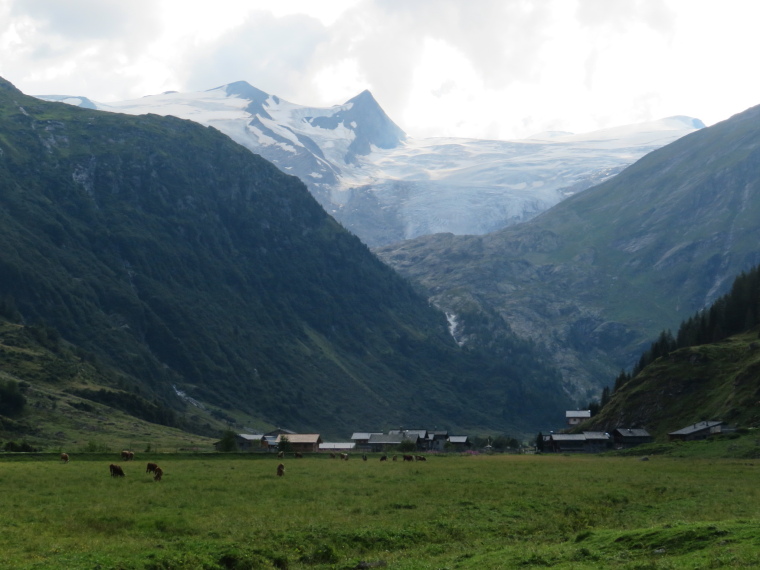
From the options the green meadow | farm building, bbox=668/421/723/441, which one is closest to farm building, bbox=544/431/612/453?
farm building, bbox=668/421/723/441

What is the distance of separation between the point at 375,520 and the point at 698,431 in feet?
316

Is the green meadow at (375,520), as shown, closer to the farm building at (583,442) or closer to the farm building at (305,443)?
the farm building at (583,442)

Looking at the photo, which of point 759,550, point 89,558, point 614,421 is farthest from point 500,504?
point 614,421

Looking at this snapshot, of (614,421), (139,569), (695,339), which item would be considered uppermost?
(695,339)

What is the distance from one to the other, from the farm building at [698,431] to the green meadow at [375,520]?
52.1 m

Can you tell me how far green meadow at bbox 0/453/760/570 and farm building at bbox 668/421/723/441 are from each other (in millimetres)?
52143

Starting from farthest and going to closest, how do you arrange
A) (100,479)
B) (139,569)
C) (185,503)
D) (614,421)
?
(614,421), (100,479), (185,503), (139,569)

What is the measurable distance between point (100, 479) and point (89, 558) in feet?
98.2

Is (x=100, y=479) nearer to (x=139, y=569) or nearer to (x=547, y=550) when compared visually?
(x=139, y=569)

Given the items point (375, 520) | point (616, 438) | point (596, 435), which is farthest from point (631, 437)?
point (375, 520)

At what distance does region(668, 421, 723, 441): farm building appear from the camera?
403ft

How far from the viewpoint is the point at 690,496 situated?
56.7 metres

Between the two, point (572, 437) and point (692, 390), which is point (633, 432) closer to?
point (692, 390)

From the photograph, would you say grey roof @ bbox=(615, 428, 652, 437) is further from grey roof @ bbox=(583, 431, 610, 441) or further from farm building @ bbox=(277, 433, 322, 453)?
farm building @ bbox=(277, 433, 322, 453)
